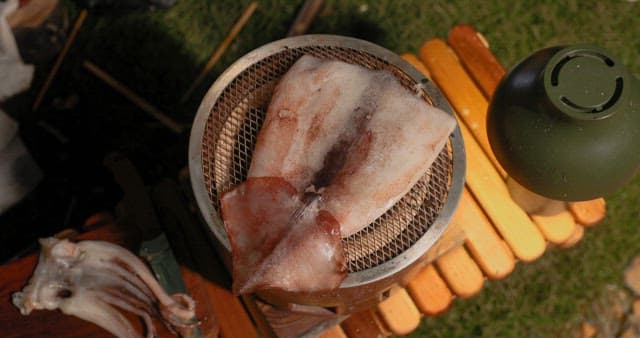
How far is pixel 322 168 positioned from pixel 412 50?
1.83 metres

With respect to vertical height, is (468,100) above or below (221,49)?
above

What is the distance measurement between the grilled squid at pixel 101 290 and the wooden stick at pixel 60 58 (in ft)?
4.96

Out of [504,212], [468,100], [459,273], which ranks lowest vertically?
[459,273]

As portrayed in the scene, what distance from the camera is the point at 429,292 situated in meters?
2.29

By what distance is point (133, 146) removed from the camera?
3189 mm

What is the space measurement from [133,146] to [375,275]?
74.9 inches

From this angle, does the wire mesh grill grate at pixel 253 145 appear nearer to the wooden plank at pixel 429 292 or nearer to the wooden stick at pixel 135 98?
the wooden plank at pixel 429 292

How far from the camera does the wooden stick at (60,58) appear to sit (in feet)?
10.8

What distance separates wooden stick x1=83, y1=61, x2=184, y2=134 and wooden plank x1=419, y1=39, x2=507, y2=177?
4.31 feet

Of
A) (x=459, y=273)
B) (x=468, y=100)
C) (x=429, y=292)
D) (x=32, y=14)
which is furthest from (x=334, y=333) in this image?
(x=32, y=14)

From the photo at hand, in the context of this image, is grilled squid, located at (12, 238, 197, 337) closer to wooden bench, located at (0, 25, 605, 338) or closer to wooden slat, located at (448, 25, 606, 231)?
wooden bench, located at (0, 25, 605, 338)

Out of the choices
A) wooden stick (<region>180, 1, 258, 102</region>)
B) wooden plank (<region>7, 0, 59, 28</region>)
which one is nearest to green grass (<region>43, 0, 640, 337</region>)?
wooden stick (<region>180, 1, 258, 102</region>)

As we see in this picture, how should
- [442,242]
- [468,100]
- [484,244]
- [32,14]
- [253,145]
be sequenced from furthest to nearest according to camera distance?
[32,14] → [468,100] → [484,244] → [442,242] → [253,145]

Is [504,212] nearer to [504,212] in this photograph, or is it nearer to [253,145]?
[504,212]
